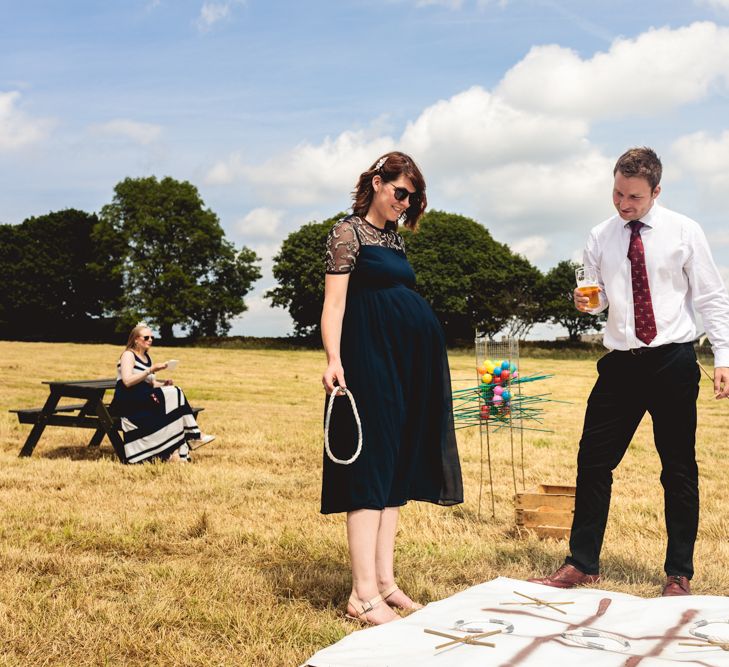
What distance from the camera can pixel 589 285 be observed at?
16.0ft

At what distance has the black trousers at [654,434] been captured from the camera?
468cm

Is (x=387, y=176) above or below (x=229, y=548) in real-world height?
above

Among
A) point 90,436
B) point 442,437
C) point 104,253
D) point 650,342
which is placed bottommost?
point 90,436

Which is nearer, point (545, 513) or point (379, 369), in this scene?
point (379, 369)

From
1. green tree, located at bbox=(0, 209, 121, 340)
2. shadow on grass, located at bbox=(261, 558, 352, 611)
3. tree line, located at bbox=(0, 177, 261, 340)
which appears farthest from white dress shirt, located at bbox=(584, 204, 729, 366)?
green tree, located at bbox=(0, 209, 121, 340)

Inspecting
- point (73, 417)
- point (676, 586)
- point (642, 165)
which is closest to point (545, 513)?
point (676, 586)

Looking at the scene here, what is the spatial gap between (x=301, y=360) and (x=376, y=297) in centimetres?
3117

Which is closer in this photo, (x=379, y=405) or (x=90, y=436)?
(x=379, y=405)

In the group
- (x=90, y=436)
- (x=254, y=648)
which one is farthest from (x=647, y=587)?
(x=90, y=436)

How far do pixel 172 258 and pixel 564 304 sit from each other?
89.5 ft

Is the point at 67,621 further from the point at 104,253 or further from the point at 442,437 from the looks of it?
the point at 104,253

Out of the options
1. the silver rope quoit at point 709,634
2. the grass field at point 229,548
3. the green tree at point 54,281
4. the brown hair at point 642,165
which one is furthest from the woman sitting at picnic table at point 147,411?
the green tree at point 54,281

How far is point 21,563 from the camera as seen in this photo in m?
5.40

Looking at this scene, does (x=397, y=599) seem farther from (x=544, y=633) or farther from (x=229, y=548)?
(x=229, y=548)
